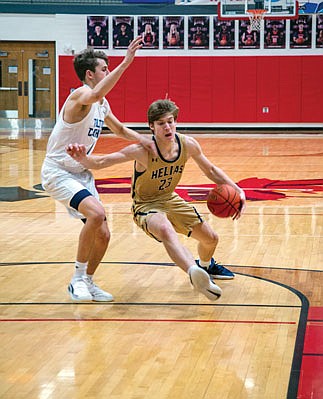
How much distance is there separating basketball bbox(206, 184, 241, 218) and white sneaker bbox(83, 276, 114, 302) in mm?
932

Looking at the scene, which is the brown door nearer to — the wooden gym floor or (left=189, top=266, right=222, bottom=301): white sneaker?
the wooden gym floor

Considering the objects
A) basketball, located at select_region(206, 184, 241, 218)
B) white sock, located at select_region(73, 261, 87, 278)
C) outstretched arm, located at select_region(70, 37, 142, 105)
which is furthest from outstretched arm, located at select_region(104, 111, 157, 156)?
white sock, located at select_region(73, 261, 87, 278)

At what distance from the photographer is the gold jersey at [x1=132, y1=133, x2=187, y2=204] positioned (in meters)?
5.47

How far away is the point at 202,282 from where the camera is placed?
4.80m

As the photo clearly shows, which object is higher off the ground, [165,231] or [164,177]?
[164,177]

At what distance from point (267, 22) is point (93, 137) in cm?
1975

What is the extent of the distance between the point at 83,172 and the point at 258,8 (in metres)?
15.4

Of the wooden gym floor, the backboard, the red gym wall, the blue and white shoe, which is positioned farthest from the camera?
the red gym wall

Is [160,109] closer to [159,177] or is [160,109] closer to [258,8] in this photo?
[159,177]

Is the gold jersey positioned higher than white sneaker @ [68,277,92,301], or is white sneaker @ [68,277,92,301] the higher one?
the gold jersey

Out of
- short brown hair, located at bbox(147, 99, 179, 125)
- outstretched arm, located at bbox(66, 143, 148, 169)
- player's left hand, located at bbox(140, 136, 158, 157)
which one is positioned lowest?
outstretched arm, located at bbox(66, 143, 148, 169)

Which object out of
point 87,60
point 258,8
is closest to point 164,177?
point 87,60

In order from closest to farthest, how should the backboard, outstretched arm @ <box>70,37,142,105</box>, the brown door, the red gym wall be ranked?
outstretched arm @ <box>70,37,142,105</box>, the backboard, the red gym wall, the brown door

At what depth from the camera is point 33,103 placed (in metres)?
25.5
